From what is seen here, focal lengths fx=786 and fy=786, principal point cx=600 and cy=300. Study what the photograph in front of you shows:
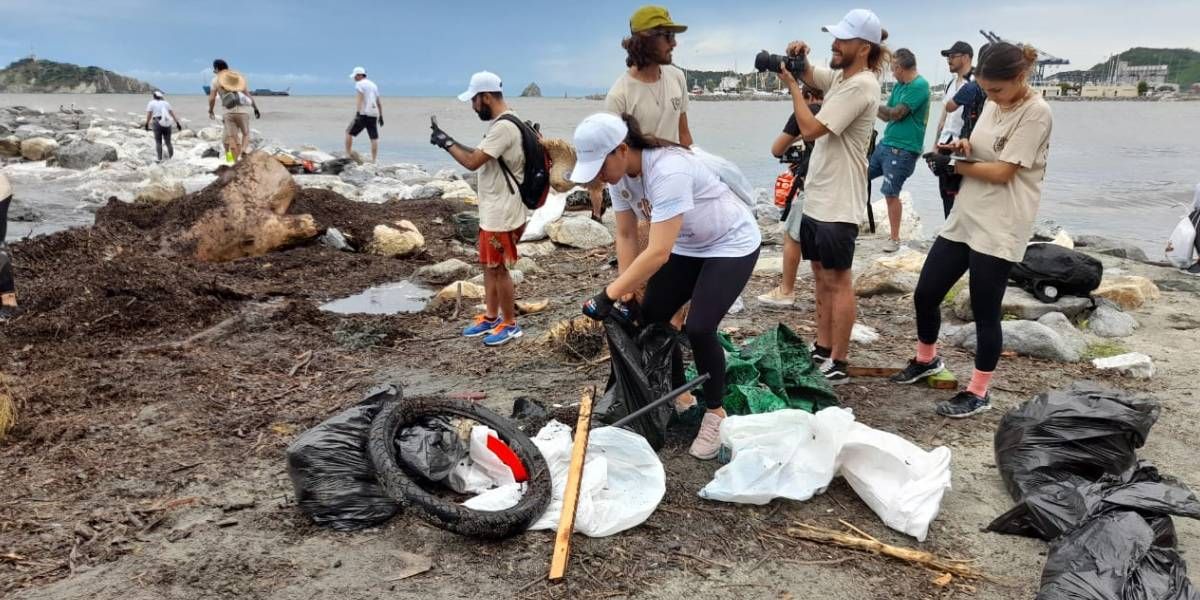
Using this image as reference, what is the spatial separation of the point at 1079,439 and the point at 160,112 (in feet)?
61.5

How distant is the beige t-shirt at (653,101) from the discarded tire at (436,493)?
6.58 feet

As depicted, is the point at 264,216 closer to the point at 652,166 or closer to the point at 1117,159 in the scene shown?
the point at 652,166

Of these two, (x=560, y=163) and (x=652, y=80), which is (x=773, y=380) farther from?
(x=560, y=163)

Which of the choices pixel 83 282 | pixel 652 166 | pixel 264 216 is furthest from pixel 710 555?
pixel 264 216

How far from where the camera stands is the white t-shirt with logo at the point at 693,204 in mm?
3096

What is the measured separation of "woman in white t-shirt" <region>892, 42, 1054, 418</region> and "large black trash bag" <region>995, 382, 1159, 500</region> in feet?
2.27

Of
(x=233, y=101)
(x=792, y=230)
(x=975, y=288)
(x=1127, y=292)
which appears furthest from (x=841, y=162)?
(x=233, y=101)

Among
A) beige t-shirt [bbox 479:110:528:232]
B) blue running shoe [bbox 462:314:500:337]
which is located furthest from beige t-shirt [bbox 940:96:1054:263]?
blue running shoe [bbox 462:314:500:337]

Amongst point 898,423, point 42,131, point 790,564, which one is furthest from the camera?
point 42,131

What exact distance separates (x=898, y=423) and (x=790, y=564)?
1.43 metres

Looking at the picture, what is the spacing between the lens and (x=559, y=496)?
10.2 ft

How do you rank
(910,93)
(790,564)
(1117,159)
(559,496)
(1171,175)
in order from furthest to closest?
(1117,159) < (1171,175) < (910,93) < (559,496) < (790,564)

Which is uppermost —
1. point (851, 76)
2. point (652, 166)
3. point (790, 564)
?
point (851, 76)

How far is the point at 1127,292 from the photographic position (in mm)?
6047
